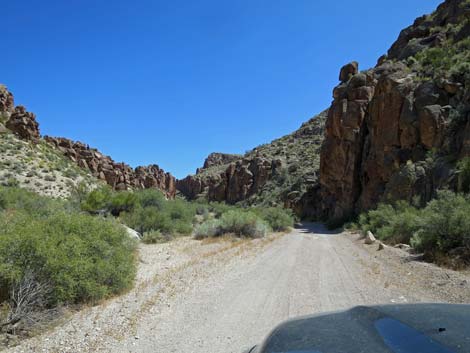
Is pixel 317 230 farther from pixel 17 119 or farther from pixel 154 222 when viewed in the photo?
pixel 17 119

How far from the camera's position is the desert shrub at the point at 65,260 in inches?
222

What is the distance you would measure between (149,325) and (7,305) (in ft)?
7.95

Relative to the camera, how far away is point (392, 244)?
1405 cm

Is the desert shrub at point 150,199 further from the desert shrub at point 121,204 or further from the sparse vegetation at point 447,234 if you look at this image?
the sparse vegetation at point 447,234

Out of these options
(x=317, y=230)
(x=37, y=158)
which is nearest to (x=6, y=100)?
(x=37, y=158)

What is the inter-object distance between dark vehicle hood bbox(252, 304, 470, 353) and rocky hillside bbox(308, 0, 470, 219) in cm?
1468

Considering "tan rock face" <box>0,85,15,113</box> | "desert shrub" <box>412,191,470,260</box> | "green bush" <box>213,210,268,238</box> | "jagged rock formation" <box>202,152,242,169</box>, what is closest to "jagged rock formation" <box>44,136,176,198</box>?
"tan rock face" <box>0,85,15,113</box>

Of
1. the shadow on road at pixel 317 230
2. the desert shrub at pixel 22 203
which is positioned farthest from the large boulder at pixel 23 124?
the shadow on road at pixel 317 230

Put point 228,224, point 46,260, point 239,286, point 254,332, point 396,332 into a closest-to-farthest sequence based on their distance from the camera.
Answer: point 396,332
point 254,332
point 46,260
point 239,286
point 228,224

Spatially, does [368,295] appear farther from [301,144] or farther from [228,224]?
[301,144]

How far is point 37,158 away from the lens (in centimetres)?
4159

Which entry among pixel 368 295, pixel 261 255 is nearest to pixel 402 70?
pixel 261 255

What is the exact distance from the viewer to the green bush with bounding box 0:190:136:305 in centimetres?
563

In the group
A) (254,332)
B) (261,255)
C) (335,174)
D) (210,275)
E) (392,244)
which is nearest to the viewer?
(254,332)
